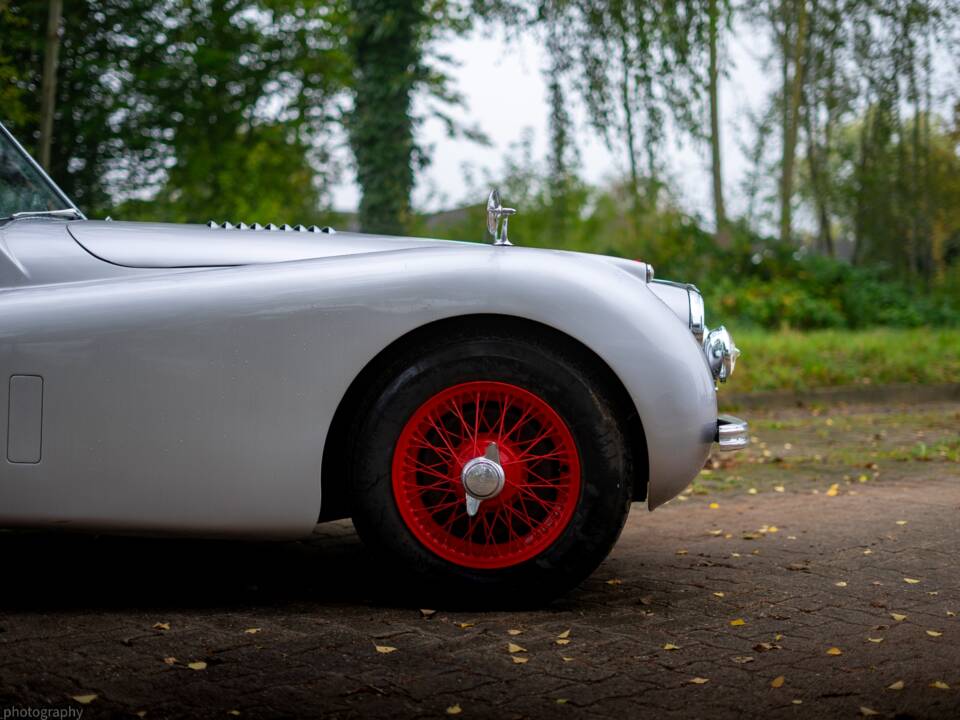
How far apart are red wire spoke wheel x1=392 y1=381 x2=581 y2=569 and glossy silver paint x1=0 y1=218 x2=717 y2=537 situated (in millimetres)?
235

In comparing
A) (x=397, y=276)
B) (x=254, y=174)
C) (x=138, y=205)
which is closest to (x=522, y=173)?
(x=254, y=174)

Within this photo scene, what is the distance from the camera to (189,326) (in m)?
3.02

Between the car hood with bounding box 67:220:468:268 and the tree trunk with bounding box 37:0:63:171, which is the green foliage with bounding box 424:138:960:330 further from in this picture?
the car hood with bounding box 67:220:468:268

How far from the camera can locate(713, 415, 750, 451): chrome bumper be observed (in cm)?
325

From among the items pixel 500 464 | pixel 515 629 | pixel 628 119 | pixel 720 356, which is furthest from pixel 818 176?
pixel 515 629

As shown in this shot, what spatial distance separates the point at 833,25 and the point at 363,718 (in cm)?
1831

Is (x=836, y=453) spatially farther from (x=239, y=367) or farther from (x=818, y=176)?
(x=818, y=176)

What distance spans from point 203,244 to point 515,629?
1535 mm

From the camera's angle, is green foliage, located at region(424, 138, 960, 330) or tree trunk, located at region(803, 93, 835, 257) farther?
tree trunk, located at region(803, 93, 835, 257)

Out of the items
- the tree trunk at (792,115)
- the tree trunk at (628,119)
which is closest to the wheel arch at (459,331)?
the tree trunk at (628,119)

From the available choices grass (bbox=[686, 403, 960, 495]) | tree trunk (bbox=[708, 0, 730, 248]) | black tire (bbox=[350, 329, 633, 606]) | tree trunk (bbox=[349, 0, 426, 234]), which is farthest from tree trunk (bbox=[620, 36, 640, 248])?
black tire (bbox=[350, 329, 633, 606])

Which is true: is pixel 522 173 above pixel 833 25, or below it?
below

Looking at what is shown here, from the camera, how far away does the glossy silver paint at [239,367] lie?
3004 mm

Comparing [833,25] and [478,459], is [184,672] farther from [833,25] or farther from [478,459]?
[833,25]
